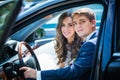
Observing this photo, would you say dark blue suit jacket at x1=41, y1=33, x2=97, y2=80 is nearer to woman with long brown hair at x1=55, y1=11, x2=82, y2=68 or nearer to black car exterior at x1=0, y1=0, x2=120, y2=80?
black car exterior at x1=0, y1=0, x2=120, y2=80

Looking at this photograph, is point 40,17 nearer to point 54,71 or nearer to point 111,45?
point 54,71

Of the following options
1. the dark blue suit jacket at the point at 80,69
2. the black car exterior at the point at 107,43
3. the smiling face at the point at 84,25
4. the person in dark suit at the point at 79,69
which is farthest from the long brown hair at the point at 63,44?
the black car exterior at the point at 107,43

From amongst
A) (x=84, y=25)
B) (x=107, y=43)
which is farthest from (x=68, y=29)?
(x=107, y=43)

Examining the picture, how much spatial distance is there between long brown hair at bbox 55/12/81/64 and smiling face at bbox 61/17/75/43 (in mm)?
31

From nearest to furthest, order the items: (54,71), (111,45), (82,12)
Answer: (111,45) < (54,71) < (82,12)

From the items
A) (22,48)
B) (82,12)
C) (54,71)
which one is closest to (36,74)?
(54,71)

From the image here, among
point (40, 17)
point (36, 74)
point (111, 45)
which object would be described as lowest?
point (36, 74)

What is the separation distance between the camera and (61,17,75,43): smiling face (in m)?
3.38

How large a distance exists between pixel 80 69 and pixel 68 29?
70 cm

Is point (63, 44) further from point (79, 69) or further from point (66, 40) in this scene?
point (79, 69)

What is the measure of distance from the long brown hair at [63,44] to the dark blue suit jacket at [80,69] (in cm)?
43

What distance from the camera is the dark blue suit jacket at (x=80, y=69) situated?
9.20 feet

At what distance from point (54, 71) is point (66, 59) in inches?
18.2

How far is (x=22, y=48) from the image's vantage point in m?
3.15
